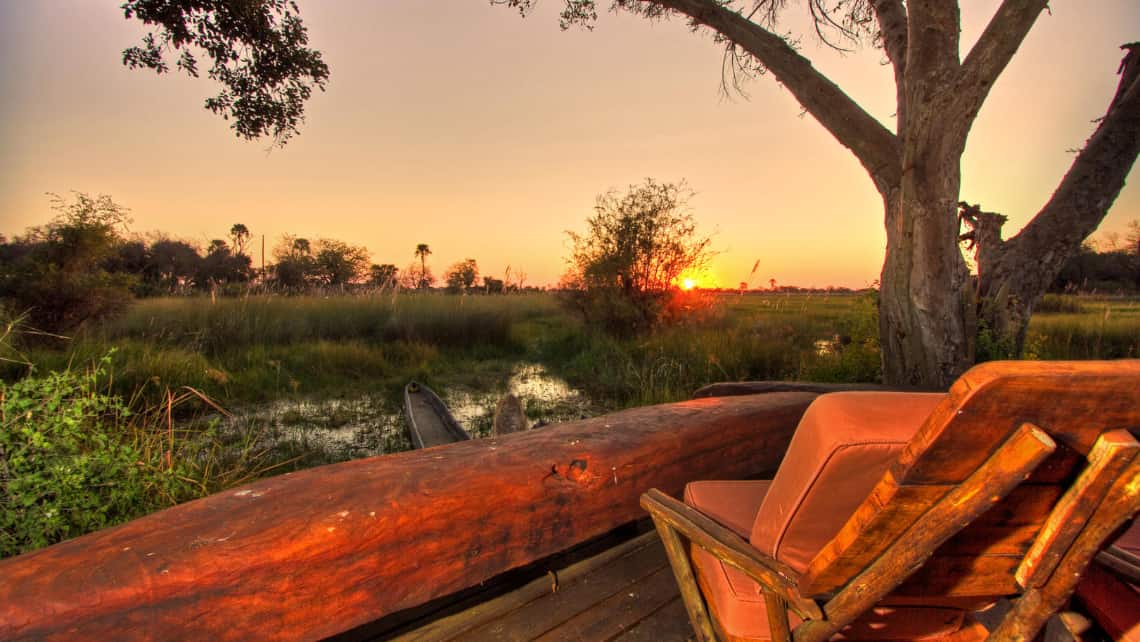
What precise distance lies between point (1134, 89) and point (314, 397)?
9680 mm

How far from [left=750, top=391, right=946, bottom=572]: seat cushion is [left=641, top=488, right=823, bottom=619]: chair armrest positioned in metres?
0.07

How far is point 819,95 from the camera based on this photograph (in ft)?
14.9

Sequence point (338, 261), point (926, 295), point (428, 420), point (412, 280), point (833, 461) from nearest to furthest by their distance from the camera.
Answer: point (833, 461)
point (926, 295)
point (428, 420)
point (412, 280)
point (338, 261)

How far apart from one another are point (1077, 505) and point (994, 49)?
14.0ft

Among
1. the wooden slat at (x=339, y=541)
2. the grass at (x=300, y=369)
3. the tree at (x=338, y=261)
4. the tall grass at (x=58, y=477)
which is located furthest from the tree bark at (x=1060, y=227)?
the tree at (x=338, y=261)

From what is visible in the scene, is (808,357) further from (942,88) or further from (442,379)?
(442,379)

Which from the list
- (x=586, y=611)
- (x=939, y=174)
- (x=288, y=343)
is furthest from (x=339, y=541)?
(x=288, y=343)

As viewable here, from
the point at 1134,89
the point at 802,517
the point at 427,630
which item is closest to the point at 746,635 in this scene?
the point at 802,517

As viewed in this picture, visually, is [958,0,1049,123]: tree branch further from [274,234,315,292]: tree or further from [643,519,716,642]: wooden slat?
[274,234,315,292]: tree

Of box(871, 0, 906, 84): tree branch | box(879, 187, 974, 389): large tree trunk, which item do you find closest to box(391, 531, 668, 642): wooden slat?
box(879, 187, 974, 389): large tree trunk

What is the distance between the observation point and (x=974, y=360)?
4250 millimetres

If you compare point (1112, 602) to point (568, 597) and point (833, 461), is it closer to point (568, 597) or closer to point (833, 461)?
point (833, 461)

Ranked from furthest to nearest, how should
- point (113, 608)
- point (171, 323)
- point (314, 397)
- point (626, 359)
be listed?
point (626, 359)
point (171, 323)
point (314, 397)
point (113, 608)

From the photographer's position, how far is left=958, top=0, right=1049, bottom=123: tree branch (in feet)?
11.7
